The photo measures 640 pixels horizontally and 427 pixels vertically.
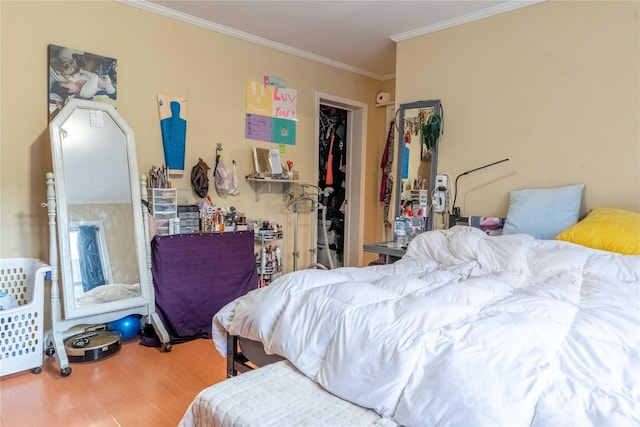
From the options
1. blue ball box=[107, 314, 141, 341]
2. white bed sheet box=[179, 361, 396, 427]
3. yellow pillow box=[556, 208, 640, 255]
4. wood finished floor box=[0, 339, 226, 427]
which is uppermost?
yellow pillow box=[556, 208, 640, 255]

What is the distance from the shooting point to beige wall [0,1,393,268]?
8.50 ft

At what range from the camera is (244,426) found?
1.14m

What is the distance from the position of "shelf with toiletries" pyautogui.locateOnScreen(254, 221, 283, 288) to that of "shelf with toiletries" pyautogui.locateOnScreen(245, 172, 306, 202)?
0.30m

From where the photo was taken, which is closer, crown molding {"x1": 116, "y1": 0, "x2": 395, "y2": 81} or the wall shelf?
crown molding {"x1": 116, "y1": 0, "x2": 395, "y2": 81}

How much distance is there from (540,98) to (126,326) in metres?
3.34

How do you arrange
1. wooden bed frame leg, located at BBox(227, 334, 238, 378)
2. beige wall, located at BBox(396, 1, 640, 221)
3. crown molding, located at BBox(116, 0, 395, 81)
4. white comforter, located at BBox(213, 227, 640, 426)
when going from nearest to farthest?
1. white comforter, located at BBox(213, 227, 640, 426)
2. wooden bed frame leg, located at BBox(227, 334, 238, 378)
3. beige wall, located at BBox(396, 1, 640, 221)
4. crown molding, located at BBox(116, 0, 395, 81)

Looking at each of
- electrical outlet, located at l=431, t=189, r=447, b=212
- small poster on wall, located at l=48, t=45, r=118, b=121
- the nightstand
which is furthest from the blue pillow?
small poster on wall, located at l=48, t=45, r=118, b=121

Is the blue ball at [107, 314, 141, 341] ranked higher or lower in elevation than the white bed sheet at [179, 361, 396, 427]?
lower

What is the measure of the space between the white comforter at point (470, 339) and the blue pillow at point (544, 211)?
63cm

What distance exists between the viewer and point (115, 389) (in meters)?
2.22

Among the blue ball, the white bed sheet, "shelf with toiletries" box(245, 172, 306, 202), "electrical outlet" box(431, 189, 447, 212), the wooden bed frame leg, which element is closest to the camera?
the white bed sheet

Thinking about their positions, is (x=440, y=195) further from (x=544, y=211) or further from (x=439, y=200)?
(x=544, y=211)

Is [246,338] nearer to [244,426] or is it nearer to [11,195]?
[244,426]

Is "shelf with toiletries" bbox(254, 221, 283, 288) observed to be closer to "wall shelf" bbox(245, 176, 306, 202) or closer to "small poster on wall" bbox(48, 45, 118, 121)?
"wall shelf" bbox(245, 176, 306, 202)
